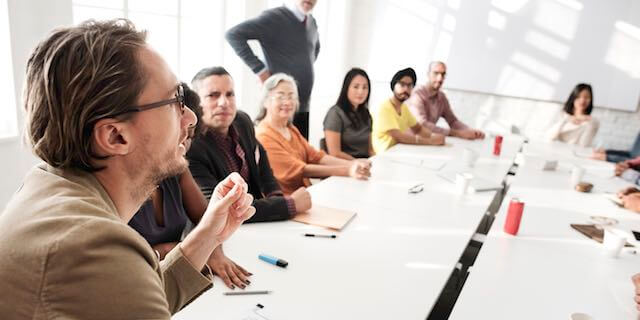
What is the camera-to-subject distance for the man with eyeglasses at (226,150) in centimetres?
170

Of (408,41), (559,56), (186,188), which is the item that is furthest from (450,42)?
(186,188)

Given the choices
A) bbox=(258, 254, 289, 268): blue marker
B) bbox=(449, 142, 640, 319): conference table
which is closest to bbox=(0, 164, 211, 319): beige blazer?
bbox=(258, 254, 289, 268): blue marker

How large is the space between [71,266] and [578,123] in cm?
465

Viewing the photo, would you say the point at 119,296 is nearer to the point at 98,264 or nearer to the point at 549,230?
the point at 98,264

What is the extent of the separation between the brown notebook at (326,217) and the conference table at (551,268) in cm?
52

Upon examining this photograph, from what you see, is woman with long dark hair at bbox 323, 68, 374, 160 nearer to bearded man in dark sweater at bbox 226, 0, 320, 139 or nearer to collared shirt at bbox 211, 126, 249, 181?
bearded man in dark sweater at bbox 226, 0, 320, 139

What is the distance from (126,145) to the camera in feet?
2.53

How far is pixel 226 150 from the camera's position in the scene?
193cm

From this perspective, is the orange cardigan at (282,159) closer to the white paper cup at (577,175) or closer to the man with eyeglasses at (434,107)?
the white paper cup at (577,175)

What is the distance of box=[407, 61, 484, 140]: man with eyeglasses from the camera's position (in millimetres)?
3957

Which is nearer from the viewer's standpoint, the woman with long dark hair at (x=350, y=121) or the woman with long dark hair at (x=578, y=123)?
the woman with long dark hair at (x=350, y=121)

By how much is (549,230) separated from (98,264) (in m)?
1.84

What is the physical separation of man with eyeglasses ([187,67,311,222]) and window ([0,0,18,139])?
100 centimetres

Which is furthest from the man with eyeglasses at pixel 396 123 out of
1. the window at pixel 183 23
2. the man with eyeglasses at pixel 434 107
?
the window at pixel 183 23
